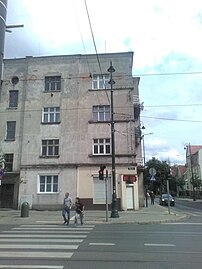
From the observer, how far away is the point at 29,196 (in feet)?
106

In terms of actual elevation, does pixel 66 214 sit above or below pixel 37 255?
above

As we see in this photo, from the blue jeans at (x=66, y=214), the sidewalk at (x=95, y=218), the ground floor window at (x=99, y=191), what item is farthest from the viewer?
the ground floor window at (x=99, y=191)

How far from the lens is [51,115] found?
112ft

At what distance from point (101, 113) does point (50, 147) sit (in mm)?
5573

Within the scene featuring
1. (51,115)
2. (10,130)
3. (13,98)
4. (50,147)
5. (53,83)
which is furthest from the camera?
(13,98)

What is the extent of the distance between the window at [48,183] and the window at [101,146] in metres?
4.25

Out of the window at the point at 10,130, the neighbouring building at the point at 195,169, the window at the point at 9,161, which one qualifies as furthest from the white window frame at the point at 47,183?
the neighbouring building at the point at 195,169

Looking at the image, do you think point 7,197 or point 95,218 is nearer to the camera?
point 95,218

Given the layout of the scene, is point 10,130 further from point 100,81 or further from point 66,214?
point 66,214

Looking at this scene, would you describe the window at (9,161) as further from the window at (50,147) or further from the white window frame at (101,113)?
the white window frame at (101,113)

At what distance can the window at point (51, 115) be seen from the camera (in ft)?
112

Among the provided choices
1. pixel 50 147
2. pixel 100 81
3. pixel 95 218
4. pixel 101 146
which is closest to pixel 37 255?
pixel 95 218

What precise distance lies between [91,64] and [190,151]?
73210 mm

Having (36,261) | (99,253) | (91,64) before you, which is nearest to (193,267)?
(99,253)
